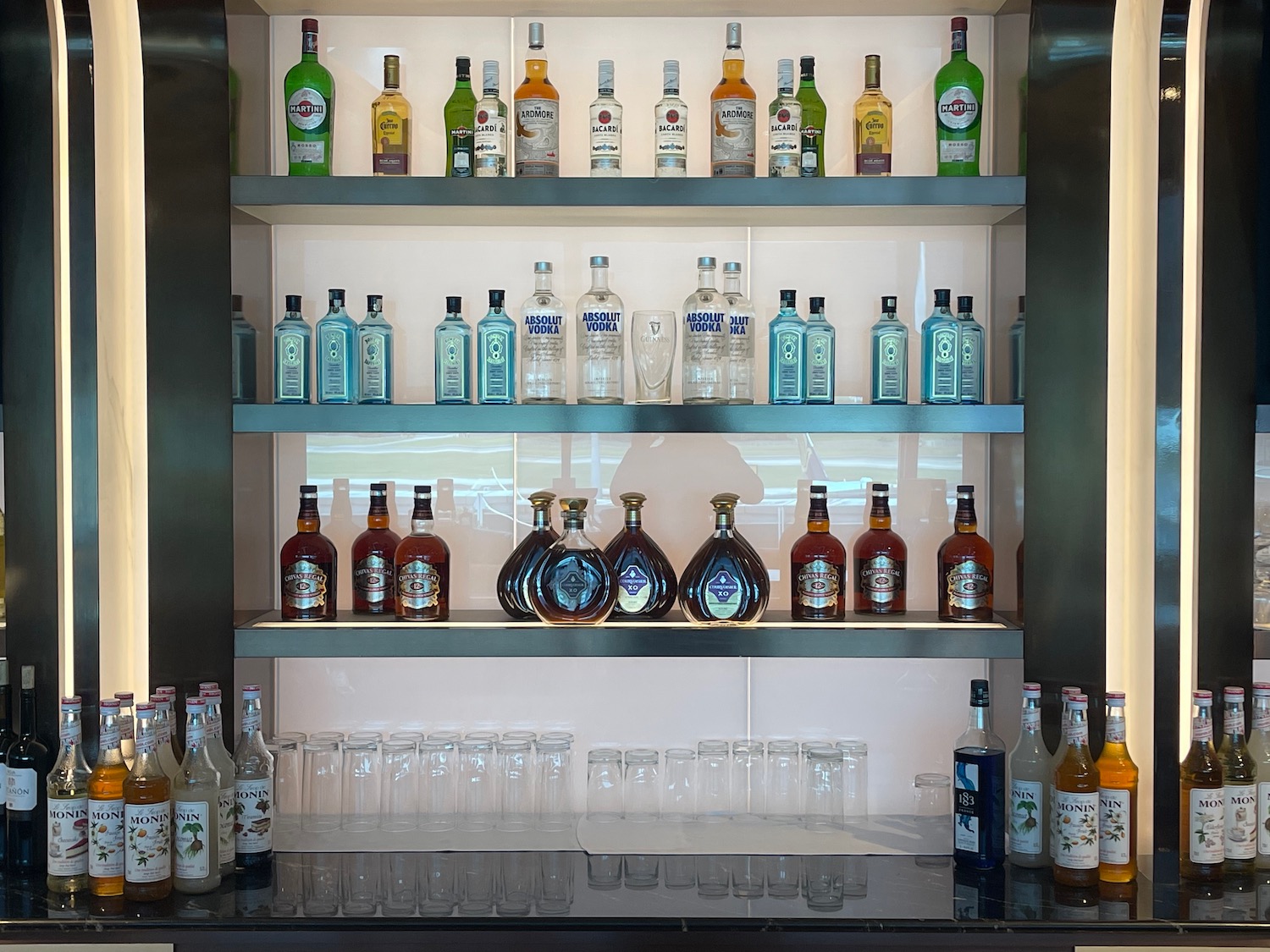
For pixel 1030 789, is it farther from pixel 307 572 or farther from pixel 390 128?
pixel 390 128

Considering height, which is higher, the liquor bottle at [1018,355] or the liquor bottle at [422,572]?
the liquor bottle at [1018,355]

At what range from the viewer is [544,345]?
208 cm

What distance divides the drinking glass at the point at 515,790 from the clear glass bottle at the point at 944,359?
3.04 feet

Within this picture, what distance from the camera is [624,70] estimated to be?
7.43 ft

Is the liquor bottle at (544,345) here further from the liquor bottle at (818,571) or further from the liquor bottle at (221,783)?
the liquor bottle at (221,783)

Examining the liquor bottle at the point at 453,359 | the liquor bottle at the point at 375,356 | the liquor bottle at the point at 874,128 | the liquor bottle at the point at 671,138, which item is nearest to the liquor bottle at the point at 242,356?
the liquor bottle at the point at 375,356

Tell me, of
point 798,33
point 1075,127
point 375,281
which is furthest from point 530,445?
point 1075,127

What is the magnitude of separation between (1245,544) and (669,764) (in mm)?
1028

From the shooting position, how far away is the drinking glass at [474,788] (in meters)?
2.12

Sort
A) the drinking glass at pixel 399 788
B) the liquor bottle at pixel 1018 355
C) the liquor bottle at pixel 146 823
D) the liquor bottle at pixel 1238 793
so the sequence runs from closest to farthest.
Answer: the liquor bottle at pixel 146 823, the liquor bottle at pixel 1238 793, the liquor bottle at pixel 1018 355, the drinking glass at pixel 399 788

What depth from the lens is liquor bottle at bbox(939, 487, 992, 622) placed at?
2107mm

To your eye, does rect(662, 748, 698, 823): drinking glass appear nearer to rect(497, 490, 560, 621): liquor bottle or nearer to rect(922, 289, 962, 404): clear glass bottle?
rect(497, 490, 560, 621): liquor bottle

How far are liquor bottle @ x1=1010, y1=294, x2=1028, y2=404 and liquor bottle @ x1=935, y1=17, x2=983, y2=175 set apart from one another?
256mm

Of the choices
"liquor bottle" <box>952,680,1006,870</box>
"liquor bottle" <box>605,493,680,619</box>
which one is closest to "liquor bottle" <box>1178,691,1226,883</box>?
"liquor bottle" <box>952,680,1006,870</box>
